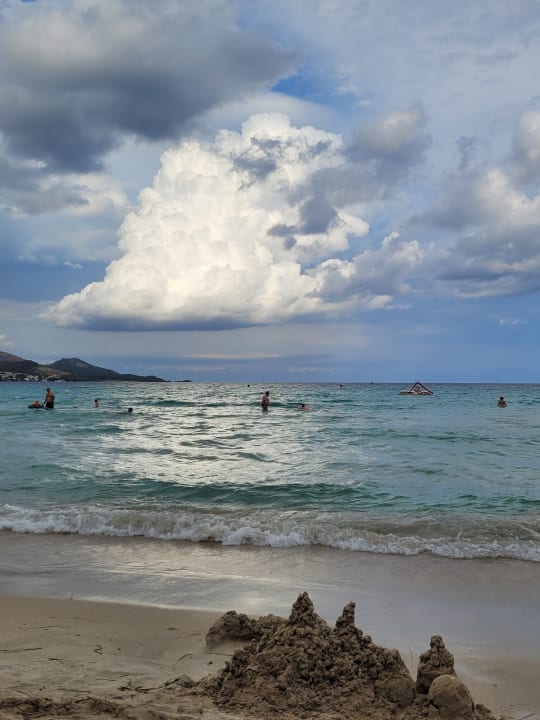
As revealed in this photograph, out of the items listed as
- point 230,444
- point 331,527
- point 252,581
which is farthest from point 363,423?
point 252,581

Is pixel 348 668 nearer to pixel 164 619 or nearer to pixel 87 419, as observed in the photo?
pixel 164 619

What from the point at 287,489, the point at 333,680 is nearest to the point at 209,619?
the point at 333,680

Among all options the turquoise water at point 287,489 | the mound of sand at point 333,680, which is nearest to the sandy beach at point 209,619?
the mound of sand at point 333,680

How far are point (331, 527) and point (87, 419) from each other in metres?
26.2

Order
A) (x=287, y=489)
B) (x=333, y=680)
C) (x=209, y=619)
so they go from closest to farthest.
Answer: (x=333, y=680) → (x=209, y=619) → (x=287, y=489)

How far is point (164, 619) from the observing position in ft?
16.3

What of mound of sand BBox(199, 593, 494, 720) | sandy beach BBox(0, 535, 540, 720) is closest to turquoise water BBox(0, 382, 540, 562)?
sandy beach BBox(0, 535, 540, 720)

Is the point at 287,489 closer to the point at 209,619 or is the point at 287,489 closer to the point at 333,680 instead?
the point at 209,619

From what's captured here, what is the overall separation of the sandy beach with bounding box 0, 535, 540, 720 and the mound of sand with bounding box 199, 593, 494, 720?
29 centimetres

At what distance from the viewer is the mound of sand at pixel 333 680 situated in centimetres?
307

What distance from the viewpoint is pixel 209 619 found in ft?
16.3

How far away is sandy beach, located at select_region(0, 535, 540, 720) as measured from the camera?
343cm

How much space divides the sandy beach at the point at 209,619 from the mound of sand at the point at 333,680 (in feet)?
0.95

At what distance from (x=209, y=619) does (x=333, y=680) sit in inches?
77.3
